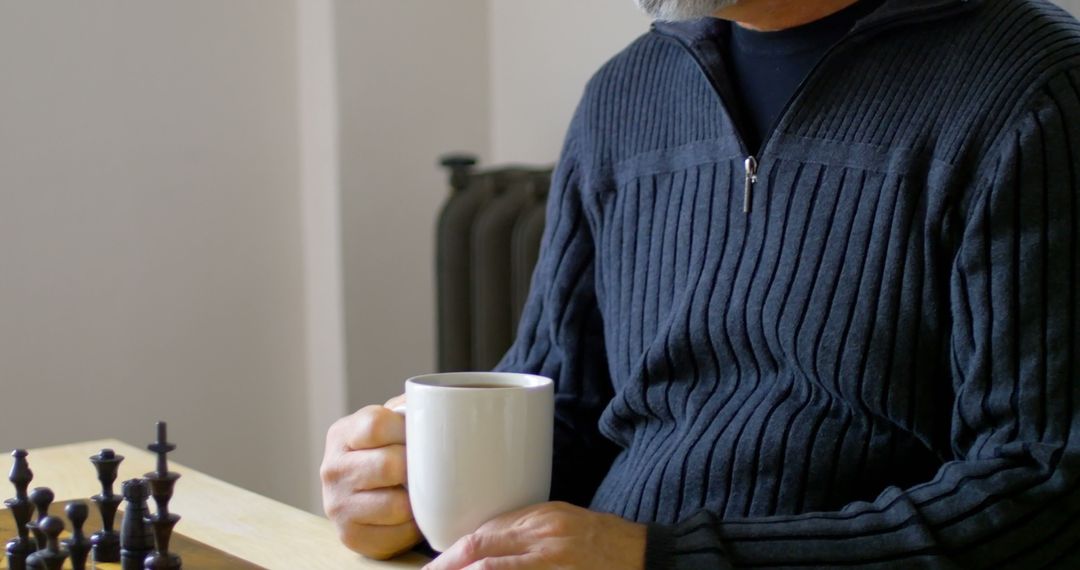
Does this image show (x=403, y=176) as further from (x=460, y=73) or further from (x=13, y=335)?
(x=13, y=335)

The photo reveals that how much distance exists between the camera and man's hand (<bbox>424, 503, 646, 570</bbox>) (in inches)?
29.8

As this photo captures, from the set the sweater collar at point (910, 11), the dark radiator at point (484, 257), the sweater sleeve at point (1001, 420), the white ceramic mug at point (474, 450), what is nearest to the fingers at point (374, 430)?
the white ceramic mug at point (474, 450)

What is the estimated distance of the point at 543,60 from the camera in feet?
7.66

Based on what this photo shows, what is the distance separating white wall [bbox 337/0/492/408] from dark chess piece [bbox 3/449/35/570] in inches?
58.4

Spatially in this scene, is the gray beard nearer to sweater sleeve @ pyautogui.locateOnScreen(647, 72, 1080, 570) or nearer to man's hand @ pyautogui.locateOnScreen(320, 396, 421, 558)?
sweater sleeve @ pyautogui.locateOnScreen(647, 72, 1080, 570)

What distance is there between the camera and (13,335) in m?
Answer: 2.18

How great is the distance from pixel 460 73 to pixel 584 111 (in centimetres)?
127

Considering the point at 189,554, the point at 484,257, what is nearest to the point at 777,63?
the point at 189,554

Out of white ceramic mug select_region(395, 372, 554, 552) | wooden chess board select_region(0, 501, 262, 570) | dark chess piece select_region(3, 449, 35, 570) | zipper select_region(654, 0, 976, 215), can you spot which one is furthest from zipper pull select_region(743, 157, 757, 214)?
dark chess piece select_region(3, 449, 35, 570)

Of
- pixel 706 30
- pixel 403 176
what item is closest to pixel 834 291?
pixel 706 30

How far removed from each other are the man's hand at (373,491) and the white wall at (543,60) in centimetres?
121

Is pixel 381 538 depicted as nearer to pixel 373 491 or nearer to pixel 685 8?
pixel 373 491

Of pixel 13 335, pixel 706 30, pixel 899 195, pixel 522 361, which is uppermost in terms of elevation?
pixel 706 30

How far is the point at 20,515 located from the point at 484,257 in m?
1.25
